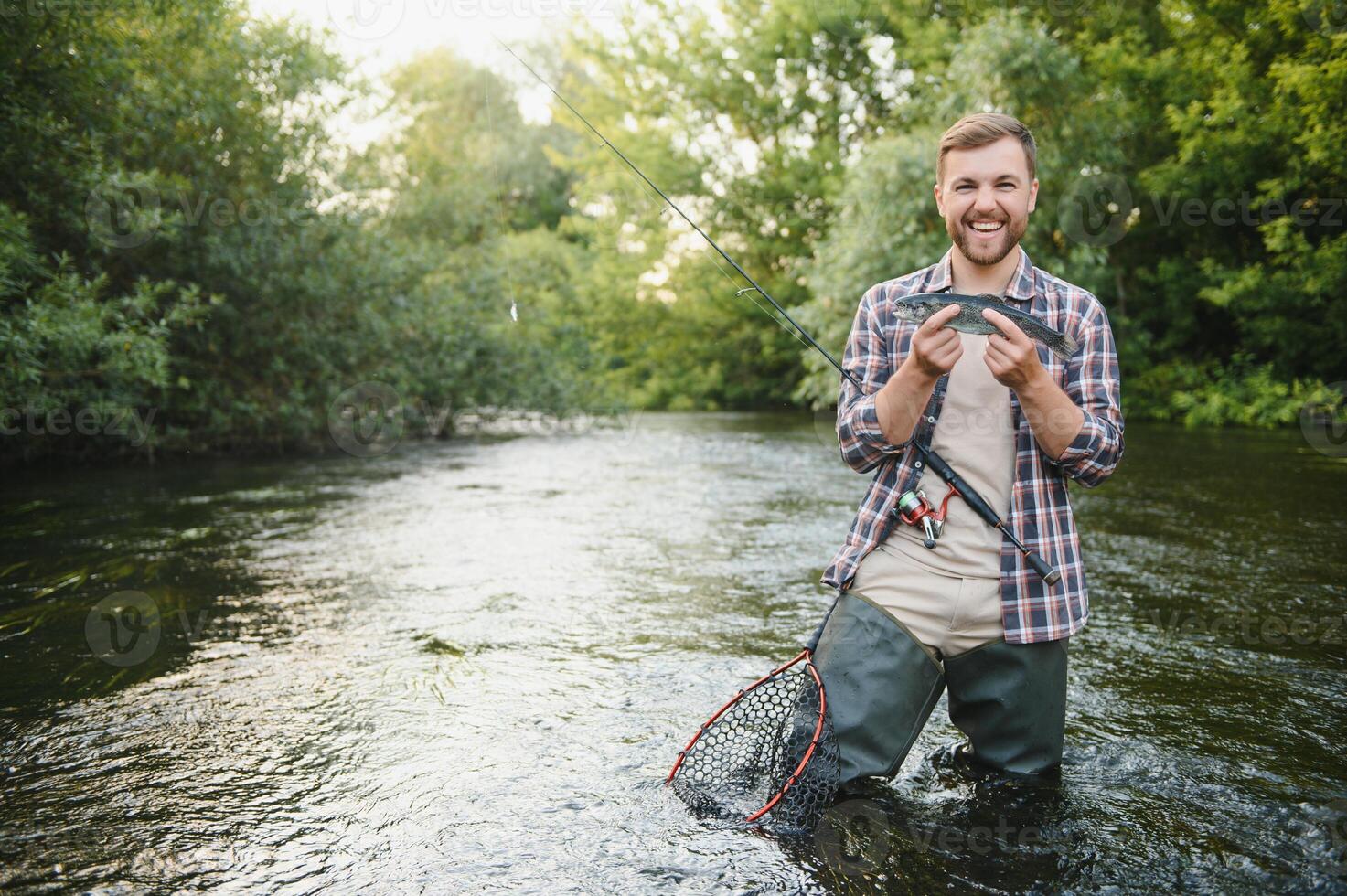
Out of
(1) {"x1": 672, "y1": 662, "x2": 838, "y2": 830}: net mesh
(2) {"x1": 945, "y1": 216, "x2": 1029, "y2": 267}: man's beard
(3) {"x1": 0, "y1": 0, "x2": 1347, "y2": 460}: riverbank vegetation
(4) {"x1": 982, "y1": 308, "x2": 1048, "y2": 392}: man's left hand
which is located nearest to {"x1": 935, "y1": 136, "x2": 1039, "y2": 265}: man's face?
(2) {"x1": 945, "y1": 216, "x2": 1029, "y2": 267}: man's beard

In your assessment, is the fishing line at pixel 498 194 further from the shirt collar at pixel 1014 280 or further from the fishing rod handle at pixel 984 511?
the fishing rod handle at pixel 984 511

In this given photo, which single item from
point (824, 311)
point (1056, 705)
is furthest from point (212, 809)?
point (824, 311)

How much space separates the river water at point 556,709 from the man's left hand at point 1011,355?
1.35 metres

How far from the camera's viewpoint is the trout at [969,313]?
2590 millimetres

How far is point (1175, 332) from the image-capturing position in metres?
24.4

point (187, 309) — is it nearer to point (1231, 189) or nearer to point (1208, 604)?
point (1208, 604)

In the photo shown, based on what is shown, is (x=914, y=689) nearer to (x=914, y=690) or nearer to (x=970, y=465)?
(x=914, y=690)

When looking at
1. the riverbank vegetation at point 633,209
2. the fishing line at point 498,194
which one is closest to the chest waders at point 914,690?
the fishing line at point 498,194

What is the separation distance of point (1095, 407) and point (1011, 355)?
464mm

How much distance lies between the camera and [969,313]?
2598 mm

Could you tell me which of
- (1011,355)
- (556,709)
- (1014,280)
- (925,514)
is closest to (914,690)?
(925,514)

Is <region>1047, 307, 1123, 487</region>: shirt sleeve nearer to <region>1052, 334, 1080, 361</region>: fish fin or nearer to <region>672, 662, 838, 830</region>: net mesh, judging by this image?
<region>1052, 334, 1080, 361</region>: fish fin

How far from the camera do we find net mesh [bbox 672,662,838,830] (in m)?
→ 2.83

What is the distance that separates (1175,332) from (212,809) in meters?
25.3
